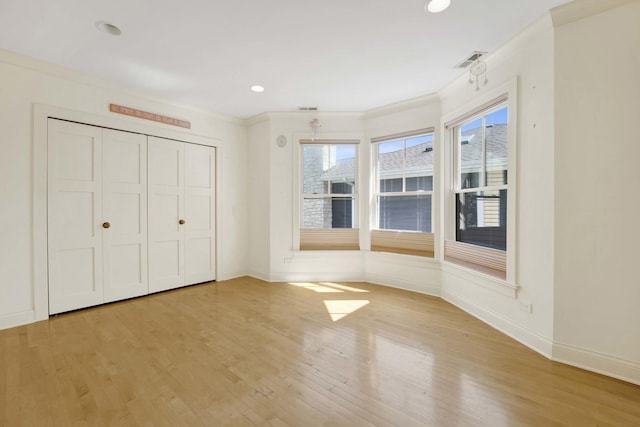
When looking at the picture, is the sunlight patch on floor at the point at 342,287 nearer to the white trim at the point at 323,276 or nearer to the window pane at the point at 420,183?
the white trim at the point at 323,276

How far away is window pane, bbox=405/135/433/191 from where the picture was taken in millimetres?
3904

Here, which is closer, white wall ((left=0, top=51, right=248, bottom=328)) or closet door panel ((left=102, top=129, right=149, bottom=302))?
white wall ((left=0, top=51, right=248, bottom=328))

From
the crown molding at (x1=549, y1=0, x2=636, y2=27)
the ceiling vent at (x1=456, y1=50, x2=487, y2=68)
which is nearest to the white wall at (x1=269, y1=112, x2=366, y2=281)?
the ceiling vent at (x1=456, y1=50, x2=487, y2=68)

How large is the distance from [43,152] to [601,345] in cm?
546

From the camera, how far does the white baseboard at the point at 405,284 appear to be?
151 inches

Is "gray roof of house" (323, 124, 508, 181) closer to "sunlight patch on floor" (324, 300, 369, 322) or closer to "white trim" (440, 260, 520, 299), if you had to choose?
"white trim" (440, 260, 520, 299)

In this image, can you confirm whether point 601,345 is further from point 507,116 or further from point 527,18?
point 527,18

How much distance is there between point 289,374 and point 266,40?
9.30ft

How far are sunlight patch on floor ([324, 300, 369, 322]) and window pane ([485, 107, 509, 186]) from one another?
2.07m

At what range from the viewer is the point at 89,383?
193 centimetres

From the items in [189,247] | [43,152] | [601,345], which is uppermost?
[43,152]

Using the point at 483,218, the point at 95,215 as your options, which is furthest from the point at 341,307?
the point at 95,215

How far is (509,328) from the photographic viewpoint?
2.65 metres

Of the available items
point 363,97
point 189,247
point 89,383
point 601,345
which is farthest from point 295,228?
point 601,345
